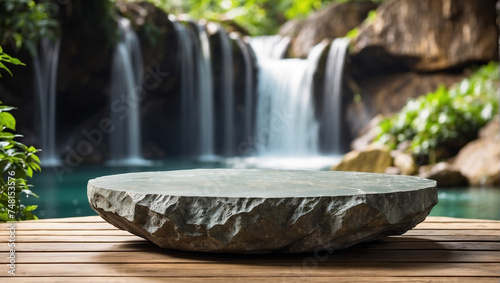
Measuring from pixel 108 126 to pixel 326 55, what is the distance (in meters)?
4.99

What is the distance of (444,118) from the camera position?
9094 millimetres

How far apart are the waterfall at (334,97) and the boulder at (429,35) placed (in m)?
0.35

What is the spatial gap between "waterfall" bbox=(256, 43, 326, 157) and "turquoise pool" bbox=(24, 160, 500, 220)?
5.68 m

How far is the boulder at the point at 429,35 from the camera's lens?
11.4 metres

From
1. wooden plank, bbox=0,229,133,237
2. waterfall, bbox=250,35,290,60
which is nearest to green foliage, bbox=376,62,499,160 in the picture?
waterfall, bbox=250,35,290,60

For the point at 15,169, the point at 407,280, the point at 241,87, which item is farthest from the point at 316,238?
the point at 241,87

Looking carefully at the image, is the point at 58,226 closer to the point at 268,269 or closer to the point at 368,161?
the point at 268,269

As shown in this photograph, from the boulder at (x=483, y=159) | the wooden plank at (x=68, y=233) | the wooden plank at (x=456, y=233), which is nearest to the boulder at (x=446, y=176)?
the boulder at (x=483, y=159)

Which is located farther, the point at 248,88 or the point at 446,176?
the point at 248,88

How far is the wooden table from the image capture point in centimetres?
196

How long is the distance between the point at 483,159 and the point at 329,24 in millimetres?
6858

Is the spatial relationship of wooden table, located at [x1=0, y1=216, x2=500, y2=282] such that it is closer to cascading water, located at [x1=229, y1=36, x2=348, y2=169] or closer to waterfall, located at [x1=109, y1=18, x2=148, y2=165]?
waterfall, located at [x1=109, y1=18, x2=148, y2=165]

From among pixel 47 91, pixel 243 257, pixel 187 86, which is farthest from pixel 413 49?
pixel 243 257

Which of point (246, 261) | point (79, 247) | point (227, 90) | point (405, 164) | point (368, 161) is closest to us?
point (246, 261)
